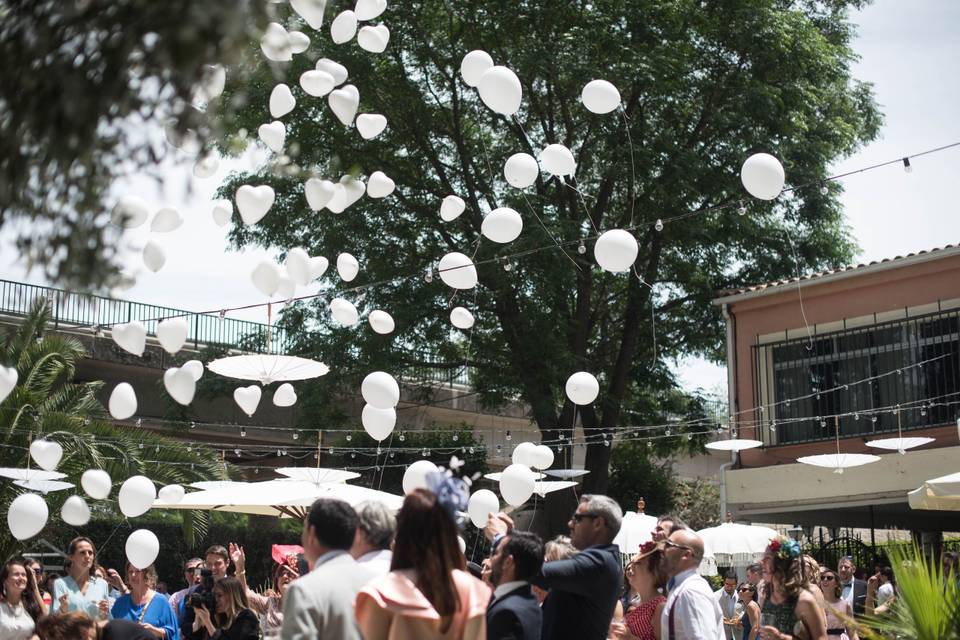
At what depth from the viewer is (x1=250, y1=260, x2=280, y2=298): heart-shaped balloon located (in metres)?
6.46

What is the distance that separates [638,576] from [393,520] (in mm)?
1721

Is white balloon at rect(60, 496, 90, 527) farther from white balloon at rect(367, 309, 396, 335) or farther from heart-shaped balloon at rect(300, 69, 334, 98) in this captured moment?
heart-shaped balloon at rect(300, 69, 334, 98)

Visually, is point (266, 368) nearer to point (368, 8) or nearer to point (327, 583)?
point (368, 8)

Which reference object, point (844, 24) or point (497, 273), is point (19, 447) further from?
point (844, 24)

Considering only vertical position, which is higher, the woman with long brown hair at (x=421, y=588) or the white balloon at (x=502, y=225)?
the white balloon at (x=502, y=225)

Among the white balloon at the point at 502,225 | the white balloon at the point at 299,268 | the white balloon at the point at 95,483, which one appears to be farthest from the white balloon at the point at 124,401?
the white balloon at the point at 502,225

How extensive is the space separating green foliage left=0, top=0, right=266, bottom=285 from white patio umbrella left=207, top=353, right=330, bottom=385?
7822 mm

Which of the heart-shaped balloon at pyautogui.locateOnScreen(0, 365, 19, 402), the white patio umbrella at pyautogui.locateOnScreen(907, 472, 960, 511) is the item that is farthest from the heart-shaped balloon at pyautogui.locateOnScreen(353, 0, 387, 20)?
the white patio umbrella at pyautogui.locateOnScreen(907, 472, 960, 511)

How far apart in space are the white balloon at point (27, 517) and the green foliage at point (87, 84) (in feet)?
19.9

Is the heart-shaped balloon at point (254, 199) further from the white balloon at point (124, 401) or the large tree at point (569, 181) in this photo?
the large tree at point (569, 181)

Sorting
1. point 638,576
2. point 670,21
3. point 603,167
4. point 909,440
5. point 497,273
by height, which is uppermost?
point 670,21

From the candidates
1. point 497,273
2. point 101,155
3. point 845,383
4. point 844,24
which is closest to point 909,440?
point 845,383

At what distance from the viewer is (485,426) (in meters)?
27.0

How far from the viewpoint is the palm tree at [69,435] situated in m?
16.1
